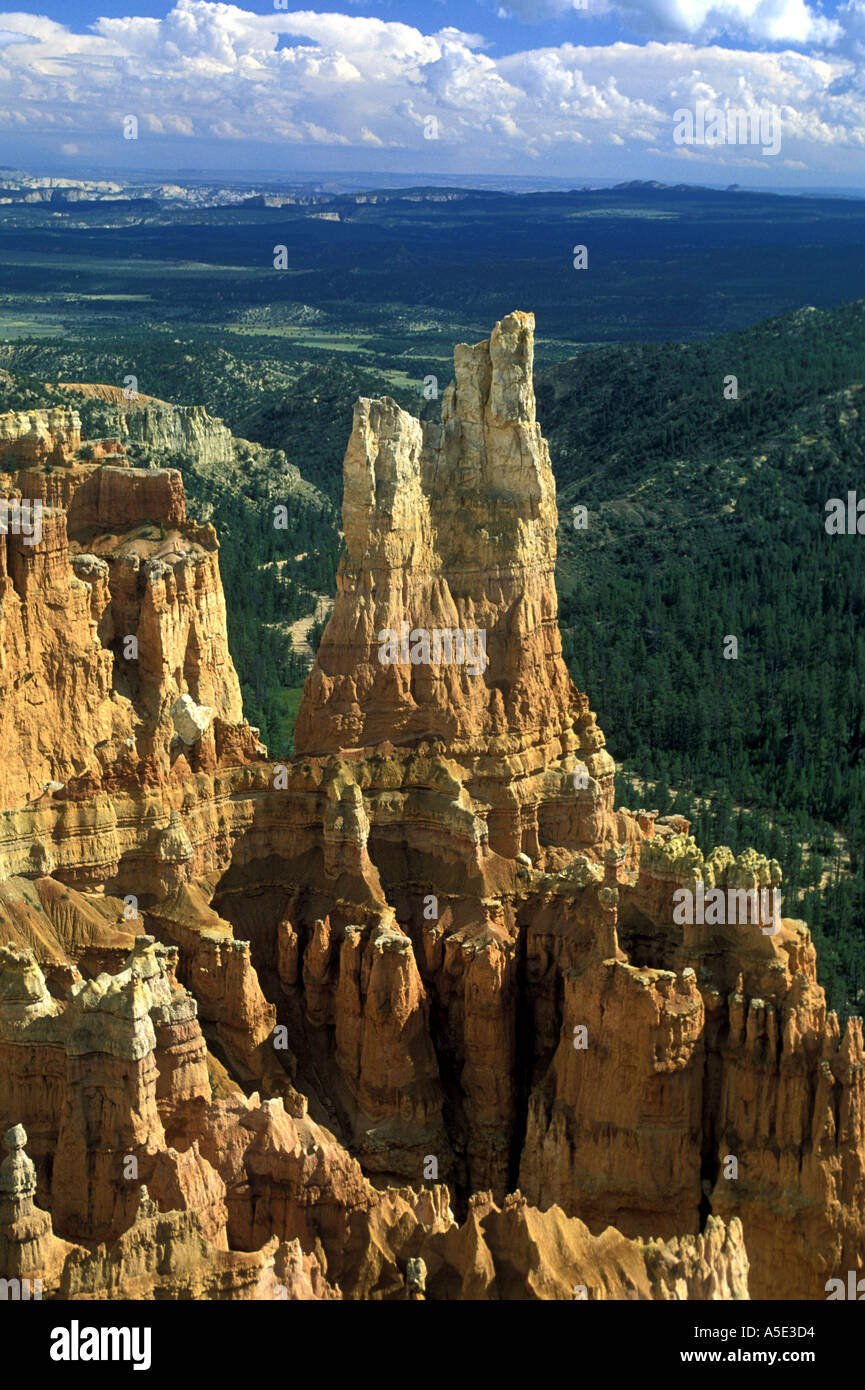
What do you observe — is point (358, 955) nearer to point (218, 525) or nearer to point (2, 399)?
point (218, 525)

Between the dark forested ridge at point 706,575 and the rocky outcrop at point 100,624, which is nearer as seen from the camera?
the rocky outcrop at point 100,624

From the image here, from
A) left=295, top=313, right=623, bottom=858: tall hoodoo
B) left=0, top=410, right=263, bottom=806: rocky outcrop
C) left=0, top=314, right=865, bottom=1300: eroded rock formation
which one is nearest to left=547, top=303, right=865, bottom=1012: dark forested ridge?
left=295, top=313, right=623, bottom=858: tall hoodoo

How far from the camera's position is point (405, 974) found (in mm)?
38906

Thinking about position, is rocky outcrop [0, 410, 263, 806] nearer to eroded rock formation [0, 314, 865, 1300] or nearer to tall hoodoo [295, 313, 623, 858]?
eroded rock formation [0, 314, 865, 1300]

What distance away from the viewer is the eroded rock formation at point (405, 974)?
99.1ft

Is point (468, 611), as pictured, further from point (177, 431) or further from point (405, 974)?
point (177, 431)

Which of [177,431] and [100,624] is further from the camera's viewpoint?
[177,431]

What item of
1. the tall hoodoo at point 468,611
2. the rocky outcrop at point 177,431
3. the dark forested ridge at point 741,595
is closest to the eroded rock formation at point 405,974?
the tall hoodoo at point 468,611

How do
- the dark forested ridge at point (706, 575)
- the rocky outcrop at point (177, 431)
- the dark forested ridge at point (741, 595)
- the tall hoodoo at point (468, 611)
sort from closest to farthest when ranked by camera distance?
the tall hoodoo at point (468, 611) < the dark forested ridge at point (741, 595) < the dark forested ridge at point (706, 575) < the rocky outcrop at point (177, 431)

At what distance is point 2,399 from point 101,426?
59.4 ft

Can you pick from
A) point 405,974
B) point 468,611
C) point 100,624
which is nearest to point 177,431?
point 100,624

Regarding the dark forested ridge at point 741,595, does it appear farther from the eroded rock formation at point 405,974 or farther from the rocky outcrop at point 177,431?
the rocky outcrop at point 177,431

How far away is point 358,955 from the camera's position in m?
39.4
